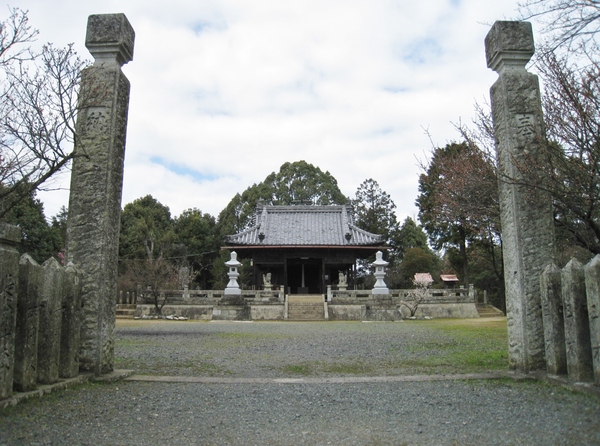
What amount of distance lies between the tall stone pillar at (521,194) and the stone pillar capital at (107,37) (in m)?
4.84

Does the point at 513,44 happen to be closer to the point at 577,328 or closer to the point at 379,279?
the point at 577,328

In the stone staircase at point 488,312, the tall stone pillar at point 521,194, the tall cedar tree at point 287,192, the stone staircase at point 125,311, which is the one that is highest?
the tall cedar tree at point 287,192

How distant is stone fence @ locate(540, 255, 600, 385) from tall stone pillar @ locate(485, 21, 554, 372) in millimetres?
244

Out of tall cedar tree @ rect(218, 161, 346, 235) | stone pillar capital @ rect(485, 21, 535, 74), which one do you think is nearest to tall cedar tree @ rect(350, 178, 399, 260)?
tall cedar tree @ rect(218, 161, 346, 235)

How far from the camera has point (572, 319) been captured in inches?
181

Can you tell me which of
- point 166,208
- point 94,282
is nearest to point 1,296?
point 94,282

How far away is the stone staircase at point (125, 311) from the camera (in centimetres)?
2663

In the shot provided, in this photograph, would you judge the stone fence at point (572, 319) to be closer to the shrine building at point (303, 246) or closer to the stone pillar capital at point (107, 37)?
the stone pillar capital at point (107, 37)

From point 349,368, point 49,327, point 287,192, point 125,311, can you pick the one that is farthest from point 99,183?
point 287,192

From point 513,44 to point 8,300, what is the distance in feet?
20.5

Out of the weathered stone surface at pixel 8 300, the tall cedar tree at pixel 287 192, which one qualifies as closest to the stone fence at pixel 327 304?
the tall cedar tree at pixel 287 192

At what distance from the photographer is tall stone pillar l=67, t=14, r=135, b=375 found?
5.50m

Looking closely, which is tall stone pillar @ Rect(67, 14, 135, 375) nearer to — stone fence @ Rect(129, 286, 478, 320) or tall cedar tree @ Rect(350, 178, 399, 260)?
stone fence @ Rect(129, 286, 478, 320)

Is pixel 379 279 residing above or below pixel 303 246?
below
